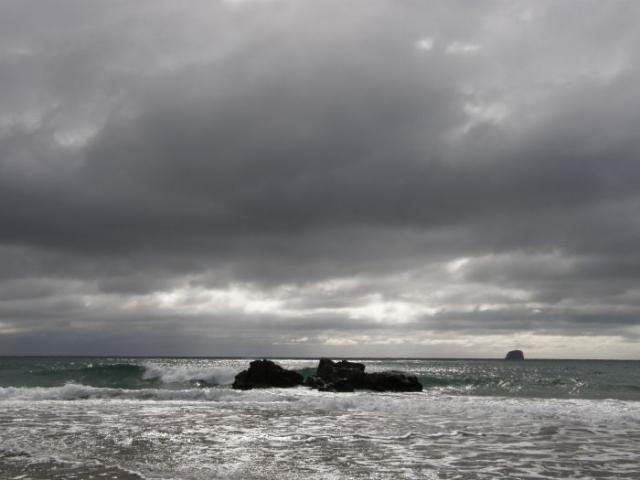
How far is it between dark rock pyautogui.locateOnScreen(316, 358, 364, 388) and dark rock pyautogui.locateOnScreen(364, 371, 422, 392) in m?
0.72

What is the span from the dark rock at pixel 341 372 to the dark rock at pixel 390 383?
721 millimetres

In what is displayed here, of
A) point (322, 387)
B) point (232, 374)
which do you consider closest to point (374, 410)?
point (322, 387)

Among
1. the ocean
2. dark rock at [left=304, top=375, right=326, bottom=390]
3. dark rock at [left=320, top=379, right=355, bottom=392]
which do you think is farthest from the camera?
dark rock at [left=304, top=375, right=326, bottom=390]

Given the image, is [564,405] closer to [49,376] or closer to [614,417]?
[614,417]

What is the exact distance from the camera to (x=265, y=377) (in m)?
43.5

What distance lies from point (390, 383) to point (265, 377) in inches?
409

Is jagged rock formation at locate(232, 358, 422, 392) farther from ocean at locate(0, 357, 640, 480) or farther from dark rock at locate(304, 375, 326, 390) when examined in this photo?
ocean at locate(0, 357, 640, 480)

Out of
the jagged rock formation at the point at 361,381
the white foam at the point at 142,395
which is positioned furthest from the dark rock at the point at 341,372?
the white foam at the point at 142,395

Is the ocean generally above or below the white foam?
above

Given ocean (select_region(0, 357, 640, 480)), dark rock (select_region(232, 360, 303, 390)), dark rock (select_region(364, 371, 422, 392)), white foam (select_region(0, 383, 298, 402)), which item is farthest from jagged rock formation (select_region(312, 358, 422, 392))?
ocean (select_region(0, 357, 640, 480))

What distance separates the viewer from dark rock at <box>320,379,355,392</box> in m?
38.1

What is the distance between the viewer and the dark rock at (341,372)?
40.6 meters

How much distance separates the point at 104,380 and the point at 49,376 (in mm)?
8582

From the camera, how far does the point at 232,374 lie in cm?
5738
